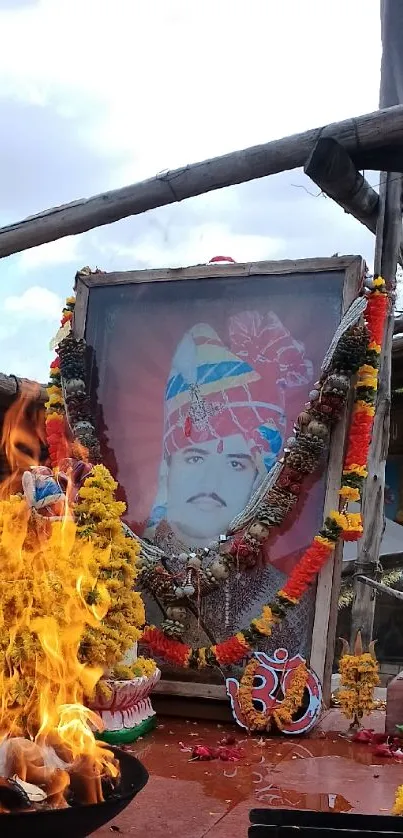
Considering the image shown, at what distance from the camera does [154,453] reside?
6.71 meters

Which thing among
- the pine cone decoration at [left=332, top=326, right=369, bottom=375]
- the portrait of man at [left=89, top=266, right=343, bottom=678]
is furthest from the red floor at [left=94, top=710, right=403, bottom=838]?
the pine cone decoration at [left=332, top=326, right=369, bottom=375]

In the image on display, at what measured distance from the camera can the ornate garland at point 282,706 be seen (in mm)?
5535

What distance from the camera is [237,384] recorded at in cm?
650

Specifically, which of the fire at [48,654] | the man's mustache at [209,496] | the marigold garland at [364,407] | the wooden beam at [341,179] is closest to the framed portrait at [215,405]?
the man's mustache at [209,496]

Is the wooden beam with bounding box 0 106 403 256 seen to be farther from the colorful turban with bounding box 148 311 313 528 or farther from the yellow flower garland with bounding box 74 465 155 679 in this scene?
the yellow flower garland with bounding box 74 465 155 679

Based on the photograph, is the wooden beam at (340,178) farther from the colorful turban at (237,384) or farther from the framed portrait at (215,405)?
the colorful turban at (237,384)

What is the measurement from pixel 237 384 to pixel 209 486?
2.79 ft

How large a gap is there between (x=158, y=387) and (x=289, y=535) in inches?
66.4

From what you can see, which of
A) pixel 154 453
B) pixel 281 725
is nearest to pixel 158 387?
pixel 154 453

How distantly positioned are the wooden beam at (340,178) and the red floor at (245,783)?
399cm

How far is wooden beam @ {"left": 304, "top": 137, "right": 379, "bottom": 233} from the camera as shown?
5758mm

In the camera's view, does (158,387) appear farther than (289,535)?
Yes

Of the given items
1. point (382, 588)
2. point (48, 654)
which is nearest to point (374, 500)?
point (382, 588)

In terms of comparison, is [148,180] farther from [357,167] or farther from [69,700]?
[69,700]
